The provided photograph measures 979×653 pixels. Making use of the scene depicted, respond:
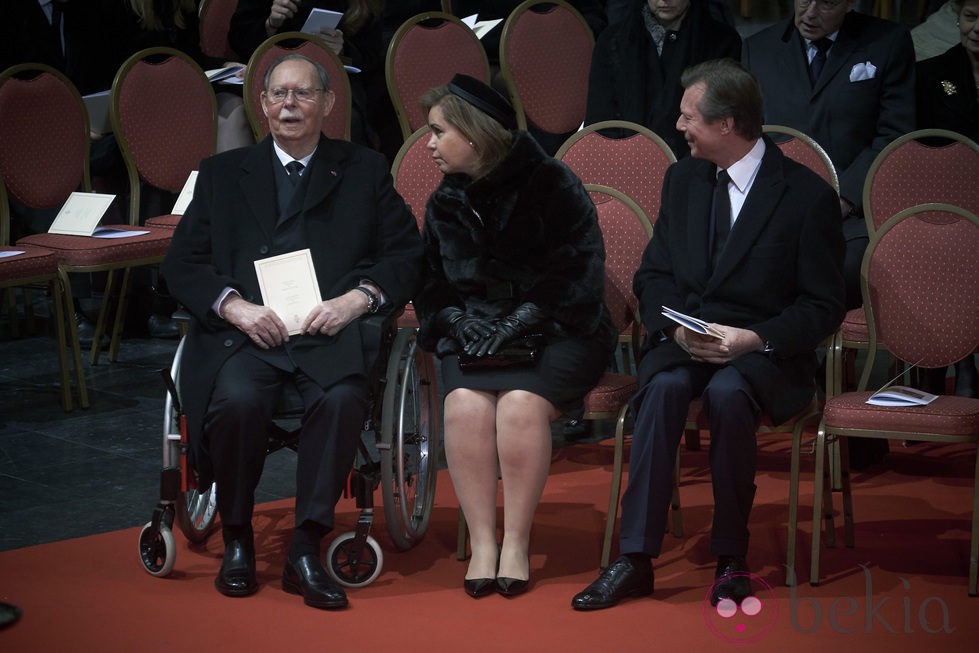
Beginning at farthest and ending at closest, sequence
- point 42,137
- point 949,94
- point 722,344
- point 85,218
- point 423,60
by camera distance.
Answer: point 423,60
point 42,137
point 85,218
point 949,94
point 722,344

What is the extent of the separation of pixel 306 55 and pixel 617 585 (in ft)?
9.97

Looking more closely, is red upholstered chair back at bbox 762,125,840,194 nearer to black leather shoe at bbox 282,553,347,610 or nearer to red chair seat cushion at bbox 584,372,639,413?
red chair seat cushion at bbox 584,372,639,413

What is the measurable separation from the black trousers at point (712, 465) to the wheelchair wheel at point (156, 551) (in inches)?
44.2

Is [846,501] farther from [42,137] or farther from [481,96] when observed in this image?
[42,137]

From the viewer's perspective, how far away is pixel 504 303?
3.61 meters

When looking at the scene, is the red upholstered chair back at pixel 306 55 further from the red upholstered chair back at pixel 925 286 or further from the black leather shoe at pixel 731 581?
the black leather shoe at pixel 731 581

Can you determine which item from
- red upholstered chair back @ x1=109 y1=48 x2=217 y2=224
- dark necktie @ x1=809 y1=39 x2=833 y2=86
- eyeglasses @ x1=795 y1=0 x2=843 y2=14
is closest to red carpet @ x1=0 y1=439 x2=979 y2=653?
dark necktie @ x1=809 y1=39 x2=833 y2=86

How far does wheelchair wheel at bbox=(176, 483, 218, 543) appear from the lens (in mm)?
3660

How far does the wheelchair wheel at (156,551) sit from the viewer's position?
3424 millimetres

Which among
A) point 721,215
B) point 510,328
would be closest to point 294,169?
point 510,328

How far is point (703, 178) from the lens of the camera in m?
3.63

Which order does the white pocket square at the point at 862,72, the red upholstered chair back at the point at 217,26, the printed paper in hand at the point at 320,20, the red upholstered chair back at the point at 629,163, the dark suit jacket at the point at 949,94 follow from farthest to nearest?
the red upholstered chair back at the point at 217,26 < the printed paper in hand at the point at 320,20 < the dark suit jacket at the point at 949,94 < the white pocket square at the point at 862,72 < the red upholstered chair back at the point at 629,163

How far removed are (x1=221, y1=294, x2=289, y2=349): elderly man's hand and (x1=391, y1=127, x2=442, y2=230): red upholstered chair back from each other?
1.10m

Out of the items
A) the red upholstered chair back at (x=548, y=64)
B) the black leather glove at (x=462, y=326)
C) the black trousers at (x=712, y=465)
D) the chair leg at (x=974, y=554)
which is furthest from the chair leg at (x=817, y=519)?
the red upholstered chair back at (x=548, y=64)
